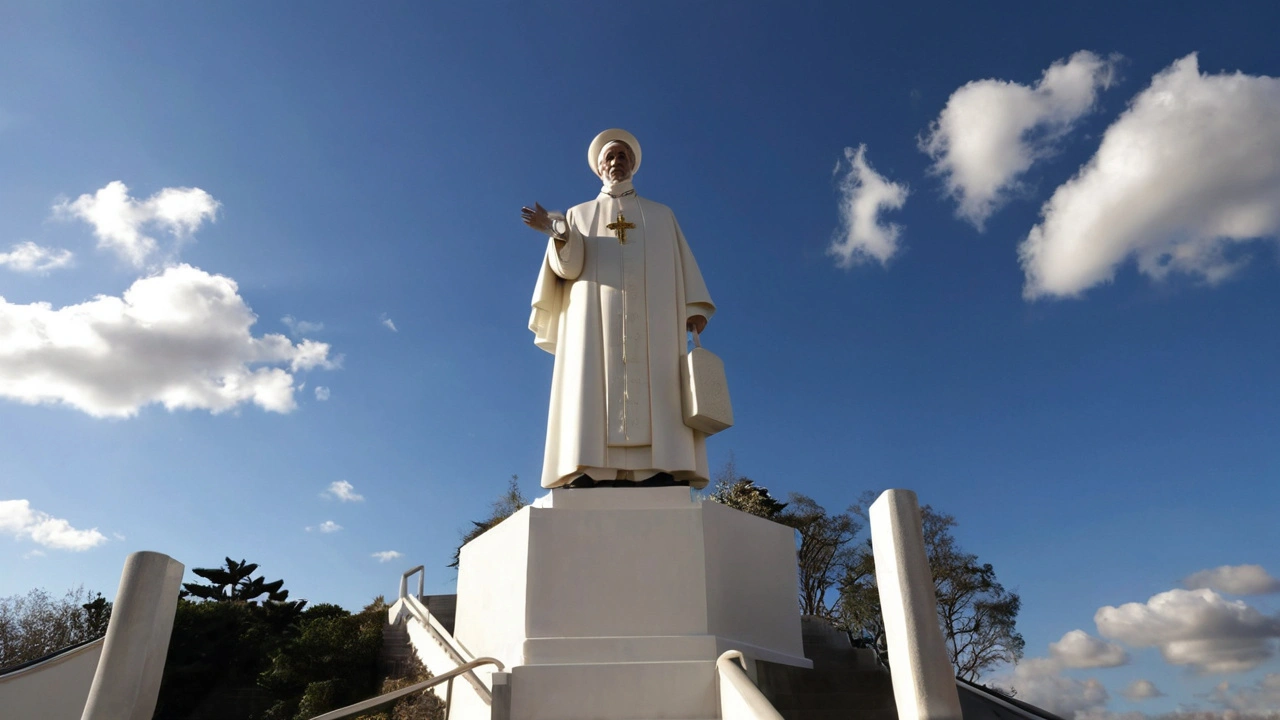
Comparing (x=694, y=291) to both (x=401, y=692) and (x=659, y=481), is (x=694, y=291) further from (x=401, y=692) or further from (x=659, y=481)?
(x=401, y=692)

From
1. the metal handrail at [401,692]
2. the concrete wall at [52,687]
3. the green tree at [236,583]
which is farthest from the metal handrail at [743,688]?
the green tree at [236,583]

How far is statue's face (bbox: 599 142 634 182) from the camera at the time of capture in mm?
7383

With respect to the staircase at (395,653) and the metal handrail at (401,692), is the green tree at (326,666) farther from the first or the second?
the metal handrail at (401,692)

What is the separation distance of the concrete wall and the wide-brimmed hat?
6586mm

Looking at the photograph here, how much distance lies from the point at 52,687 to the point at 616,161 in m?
7.24

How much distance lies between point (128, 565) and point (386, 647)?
593 cm

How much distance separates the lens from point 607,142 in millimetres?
7488

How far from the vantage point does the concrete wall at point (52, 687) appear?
24.2 feet

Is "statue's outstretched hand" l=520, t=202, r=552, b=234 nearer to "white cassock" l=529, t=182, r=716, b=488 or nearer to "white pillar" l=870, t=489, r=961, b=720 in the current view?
"white cassock" l=529, t=182, r=716, b=488

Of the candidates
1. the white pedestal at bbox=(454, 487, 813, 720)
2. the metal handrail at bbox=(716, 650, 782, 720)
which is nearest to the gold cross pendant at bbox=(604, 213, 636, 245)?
the white pedestal at bbox=(454, 487, 813, 720)

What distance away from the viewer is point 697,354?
21.2 feet

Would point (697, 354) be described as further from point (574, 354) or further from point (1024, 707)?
point (1024, 707)

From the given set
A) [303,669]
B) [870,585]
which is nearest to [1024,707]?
[303,669]

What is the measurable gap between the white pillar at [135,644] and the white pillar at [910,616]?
3.79m
